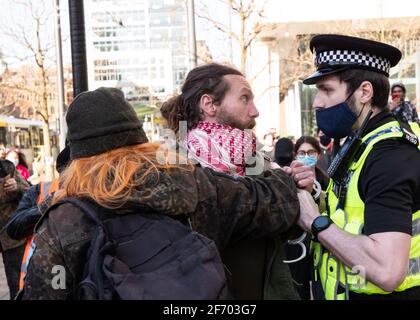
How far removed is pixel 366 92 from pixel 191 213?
3.34 feet

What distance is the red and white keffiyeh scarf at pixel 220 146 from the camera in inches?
81.5

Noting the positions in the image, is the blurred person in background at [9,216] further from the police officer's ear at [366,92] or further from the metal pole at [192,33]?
the metal pole at [192,33]

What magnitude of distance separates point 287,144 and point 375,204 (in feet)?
12.2

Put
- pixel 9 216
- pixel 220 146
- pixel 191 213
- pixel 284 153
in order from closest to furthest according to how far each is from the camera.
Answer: pixel 191 213
pixel 220 146
pixel 9 216
pixel 284 153

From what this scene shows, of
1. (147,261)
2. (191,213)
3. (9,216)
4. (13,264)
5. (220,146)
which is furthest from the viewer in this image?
(9,216)

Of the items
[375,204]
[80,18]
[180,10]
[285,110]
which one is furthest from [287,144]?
[285,110]

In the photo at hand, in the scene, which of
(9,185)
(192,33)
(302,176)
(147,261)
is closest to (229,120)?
(302,176)

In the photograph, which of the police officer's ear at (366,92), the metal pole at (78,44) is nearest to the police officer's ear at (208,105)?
the police officer's ear at (366,92)

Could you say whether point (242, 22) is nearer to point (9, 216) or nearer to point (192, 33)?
point (192, 33)

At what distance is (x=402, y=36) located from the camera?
651 inches

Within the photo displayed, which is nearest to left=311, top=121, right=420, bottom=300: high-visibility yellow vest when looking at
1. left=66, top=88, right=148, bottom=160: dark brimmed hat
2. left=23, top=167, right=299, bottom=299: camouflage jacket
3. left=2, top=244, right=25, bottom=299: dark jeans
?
left=23, top=167, right=299, bottom=299: camouflage jacket

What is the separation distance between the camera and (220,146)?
6.86 feet

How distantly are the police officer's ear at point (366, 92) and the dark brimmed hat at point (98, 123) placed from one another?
106 cm
